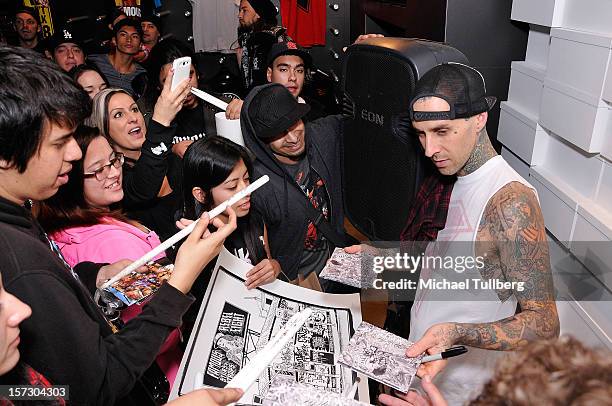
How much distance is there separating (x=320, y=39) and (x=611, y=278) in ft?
13.2

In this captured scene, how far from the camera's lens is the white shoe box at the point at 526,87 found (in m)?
1.73

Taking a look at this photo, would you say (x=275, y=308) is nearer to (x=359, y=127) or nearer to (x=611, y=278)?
(x=359, y=127)

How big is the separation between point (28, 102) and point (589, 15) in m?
1.53

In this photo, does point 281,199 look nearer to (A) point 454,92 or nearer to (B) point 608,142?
(A) point 454,92

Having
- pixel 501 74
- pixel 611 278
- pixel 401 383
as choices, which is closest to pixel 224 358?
pixel 401 383

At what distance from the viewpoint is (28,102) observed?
0.76m

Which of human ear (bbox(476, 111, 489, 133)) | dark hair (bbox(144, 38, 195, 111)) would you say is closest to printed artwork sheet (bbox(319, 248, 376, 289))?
human ear (bbox(476, 111, 489, 133))

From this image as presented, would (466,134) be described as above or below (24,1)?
below

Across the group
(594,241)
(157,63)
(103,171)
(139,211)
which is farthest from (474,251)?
(157,63)

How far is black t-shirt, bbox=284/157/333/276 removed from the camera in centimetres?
180

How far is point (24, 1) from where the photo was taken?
423 cm

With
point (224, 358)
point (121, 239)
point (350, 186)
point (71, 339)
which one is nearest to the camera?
point (71, 339)

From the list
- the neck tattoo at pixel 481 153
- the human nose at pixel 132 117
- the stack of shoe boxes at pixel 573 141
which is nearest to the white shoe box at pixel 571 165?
the stack of shoe boxes at pixel 573 141

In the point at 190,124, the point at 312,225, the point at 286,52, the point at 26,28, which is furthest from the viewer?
the point at 26,28
